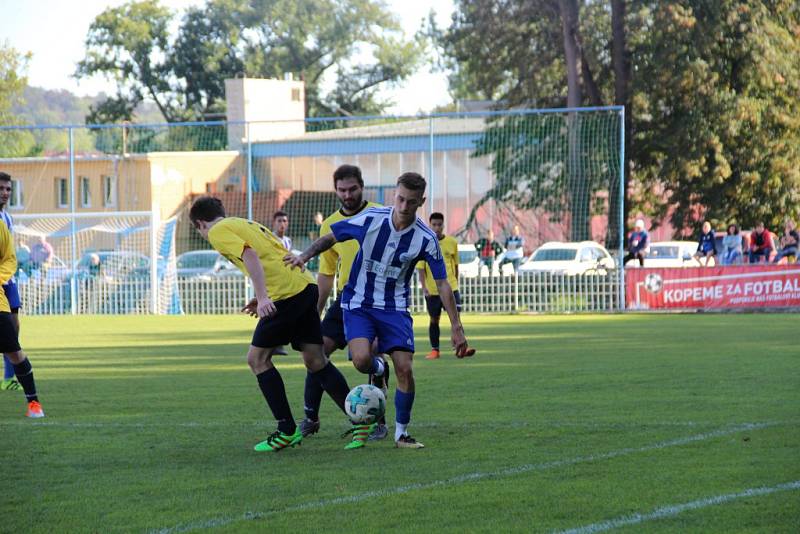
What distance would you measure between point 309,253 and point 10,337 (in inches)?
137

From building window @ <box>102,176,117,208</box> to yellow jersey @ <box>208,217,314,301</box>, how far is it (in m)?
31.9

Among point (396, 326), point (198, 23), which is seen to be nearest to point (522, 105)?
point (396, 326)

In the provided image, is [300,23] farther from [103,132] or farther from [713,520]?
[713,520]

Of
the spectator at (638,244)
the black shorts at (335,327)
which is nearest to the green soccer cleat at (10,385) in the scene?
the black shorts at (335,327)

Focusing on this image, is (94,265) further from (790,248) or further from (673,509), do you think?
(673,509)

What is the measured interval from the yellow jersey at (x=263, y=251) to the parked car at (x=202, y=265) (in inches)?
882

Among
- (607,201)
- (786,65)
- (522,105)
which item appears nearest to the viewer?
(607,201)

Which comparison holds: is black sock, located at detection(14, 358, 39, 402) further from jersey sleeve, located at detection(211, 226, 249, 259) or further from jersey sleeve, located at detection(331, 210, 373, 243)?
jersey sleeve, located at detection(331, 210, 373, 243)

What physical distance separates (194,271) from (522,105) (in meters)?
15.1

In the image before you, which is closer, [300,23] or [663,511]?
[663,511]

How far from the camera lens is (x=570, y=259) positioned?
30.4 m

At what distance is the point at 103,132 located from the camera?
39812 mm

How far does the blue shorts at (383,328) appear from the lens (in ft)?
28.7

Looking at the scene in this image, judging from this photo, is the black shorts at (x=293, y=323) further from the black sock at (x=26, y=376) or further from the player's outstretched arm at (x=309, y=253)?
the black sock at (x=26, y=376)
